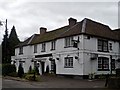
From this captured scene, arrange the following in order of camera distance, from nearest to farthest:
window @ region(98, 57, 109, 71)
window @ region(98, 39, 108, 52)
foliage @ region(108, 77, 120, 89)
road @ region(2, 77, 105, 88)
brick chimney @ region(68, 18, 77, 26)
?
foliage @ region(108, 77, 120, 89), road @ region(2, 77, 105, 88), window @ region(98, 57, 109, 71), window @ region(98, 39, 108, 52), brick chimney @ region(68, 18, 77, 26)

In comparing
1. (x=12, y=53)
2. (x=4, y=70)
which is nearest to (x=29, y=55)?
(x=4, y=70)

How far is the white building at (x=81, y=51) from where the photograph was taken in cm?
3183

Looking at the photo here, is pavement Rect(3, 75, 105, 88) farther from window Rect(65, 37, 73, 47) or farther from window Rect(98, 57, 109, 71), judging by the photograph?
window Rect(65, 37, 73, 47)

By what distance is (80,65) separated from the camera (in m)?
31.5

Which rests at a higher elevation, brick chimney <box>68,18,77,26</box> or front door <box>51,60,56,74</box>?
brick chimney <box>68,18,77,26</box>

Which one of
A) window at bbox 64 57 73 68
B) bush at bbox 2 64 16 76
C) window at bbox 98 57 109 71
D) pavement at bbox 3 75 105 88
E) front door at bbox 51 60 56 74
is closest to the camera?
pavement at bbox 3 75 105 88

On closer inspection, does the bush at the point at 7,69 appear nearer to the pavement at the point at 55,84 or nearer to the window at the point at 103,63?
the pavement at the point at 55,84

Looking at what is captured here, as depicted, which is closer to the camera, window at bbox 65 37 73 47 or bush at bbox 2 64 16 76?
window at bbox 65 37 73 47

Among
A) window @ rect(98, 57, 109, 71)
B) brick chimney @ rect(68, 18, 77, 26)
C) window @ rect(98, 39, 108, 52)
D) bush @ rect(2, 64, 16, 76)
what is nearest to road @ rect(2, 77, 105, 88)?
window @ rect(98, 57, 109, 71)

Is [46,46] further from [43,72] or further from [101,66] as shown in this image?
[101,66]

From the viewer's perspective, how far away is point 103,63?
34.5 metres

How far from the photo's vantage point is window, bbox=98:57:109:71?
111ft

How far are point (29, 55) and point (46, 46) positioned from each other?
21.4ft

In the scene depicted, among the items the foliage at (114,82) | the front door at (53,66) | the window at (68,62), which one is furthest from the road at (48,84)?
the front door at (53,66)
